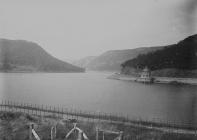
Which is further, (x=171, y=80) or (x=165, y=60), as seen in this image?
(x=165, y=60)

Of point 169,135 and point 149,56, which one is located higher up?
point 149,56

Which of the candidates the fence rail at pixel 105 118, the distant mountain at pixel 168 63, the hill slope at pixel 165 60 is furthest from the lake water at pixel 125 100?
the hill slope at pixel 165 60

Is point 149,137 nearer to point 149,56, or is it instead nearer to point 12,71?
point 149,56

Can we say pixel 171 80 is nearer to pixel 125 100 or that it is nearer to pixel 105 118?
pixel 125 100

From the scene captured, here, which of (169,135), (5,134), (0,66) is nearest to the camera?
(5,134)

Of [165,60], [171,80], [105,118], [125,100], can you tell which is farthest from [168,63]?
[105,118]

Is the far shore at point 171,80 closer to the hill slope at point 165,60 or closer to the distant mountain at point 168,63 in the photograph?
the distant mountain at point 168,63

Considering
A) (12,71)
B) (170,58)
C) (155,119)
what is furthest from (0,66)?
(155,119)

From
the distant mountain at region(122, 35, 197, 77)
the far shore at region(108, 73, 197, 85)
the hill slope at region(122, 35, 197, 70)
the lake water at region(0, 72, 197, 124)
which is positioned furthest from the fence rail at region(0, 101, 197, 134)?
the hill slope at region(122, 35, 197, 70)
